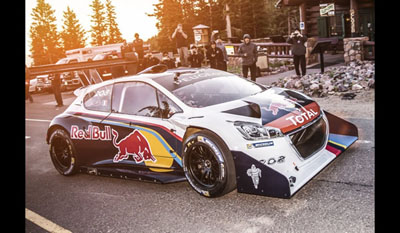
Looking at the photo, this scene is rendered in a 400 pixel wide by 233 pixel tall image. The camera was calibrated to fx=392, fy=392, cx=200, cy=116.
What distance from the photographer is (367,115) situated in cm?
679

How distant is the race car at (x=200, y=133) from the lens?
3590 millimetres

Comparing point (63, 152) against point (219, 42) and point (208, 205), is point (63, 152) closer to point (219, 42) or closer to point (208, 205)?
point (208, 205)

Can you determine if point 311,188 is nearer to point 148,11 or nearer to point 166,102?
point 166,102

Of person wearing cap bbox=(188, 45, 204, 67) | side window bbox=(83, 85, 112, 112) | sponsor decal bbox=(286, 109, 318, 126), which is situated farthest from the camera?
person wearing cap bbox=(188, 45, 204, 67)

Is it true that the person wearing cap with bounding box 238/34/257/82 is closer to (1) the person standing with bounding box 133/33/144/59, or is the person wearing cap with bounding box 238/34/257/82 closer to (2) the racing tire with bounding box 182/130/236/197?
(1) the person standing with bounding box 133/33/144/59

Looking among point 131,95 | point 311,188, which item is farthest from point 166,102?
point 311,188

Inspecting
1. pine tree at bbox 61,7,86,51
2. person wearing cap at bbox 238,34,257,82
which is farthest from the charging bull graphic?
person wearing cap at bbox 238,34,257,82

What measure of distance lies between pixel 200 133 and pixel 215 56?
2913 mm

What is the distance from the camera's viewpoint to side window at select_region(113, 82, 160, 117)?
4.47 m

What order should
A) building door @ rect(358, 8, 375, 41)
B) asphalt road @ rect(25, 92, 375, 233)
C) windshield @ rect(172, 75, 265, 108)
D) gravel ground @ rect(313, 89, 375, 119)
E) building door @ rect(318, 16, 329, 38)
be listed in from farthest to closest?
building door @ rect(318, 16, 329, 38) → building door @ rect(358, 8, 375, 41) → gravel ground @ rect(313, 89, 375, 119) → windshield @ rect(172, 75, 265, 108) → asphalt road @ rect(25, 92, 375, 233)

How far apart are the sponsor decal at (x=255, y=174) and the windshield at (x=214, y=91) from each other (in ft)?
3.23

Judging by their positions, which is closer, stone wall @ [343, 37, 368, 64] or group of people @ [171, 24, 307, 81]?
group of people @ [171, 24, 307, 81]

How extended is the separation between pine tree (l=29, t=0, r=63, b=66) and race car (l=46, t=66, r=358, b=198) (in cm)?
78
